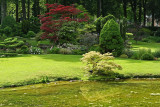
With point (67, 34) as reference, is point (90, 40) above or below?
below

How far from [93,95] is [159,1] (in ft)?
143

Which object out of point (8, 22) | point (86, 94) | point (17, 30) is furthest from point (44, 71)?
point (8, 22)

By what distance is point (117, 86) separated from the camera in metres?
11.3

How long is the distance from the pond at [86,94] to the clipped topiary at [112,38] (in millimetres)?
7596

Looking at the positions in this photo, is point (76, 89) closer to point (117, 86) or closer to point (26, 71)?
point (117, 86)

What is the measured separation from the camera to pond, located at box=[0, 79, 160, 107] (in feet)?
28.1

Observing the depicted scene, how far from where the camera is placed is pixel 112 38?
65.5 ft

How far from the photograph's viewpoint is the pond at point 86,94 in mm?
8570

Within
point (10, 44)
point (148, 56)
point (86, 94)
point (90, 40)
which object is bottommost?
point (86, 94)

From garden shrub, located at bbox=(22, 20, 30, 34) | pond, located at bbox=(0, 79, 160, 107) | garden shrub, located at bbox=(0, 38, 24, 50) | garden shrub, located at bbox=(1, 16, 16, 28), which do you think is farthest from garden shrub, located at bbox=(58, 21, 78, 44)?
garden shrub, located at bbox=(1, 16, 16, 28)

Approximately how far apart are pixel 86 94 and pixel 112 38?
1069 cm

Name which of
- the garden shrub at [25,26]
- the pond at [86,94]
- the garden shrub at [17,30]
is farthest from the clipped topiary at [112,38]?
the garden shrub at [25,26]

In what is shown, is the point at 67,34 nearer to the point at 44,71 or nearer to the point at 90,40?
the point at 90,40

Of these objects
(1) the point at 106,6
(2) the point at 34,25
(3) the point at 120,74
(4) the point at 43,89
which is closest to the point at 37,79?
A: (4) the point at 43,89
